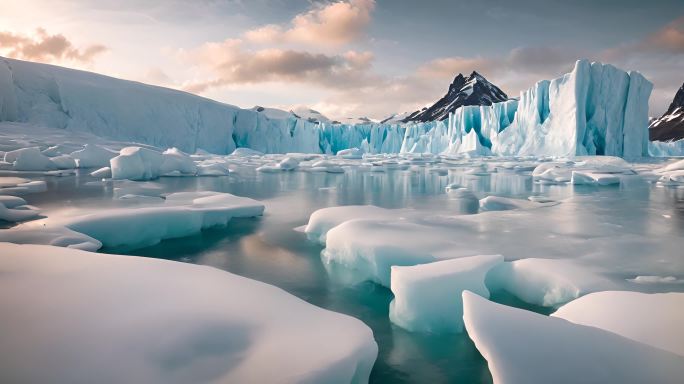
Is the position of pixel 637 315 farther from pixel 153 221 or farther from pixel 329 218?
pixel 153 221

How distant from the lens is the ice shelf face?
2423cm

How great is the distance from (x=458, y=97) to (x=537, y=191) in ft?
323

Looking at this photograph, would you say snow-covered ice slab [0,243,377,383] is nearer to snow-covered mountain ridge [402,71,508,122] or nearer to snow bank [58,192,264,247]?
snow bank [58,192,264,247]

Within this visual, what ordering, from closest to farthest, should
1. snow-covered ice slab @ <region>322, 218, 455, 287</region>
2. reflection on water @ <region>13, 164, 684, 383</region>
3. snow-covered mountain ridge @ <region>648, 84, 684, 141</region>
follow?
reflection on water @ <region>13, 164, 684, 383</region>, snow-covered ice slab @ <region>322, 218, 455, 287</region>, snow-covered mountain ridge @ <region>648, 84, 684, 141</region>

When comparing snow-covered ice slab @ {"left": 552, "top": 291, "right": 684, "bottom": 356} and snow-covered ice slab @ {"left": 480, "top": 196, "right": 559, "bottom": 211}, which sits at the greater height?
snow-covered ice slab @ {"left": 552, "top": 291, "right": 684, "bottom": 356}

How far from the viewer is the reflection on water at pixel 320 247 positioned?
8.36ft

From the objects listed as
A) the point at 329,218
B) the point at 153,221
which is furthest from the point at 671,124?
the point at 153,221

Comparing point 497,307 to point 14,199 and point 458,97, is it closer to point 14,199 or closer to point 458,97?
point 14,199

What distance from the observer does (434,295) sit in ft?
9.36

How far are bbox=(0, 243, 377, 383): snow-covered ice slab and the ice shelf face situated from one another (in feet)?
87.2

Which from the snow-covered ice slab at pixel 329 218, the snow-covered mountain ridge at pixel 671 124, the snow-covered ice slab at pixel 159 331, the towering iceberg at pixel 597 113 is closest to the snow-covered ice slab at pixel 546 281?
the snow-covered ice slab at pixel 159 331

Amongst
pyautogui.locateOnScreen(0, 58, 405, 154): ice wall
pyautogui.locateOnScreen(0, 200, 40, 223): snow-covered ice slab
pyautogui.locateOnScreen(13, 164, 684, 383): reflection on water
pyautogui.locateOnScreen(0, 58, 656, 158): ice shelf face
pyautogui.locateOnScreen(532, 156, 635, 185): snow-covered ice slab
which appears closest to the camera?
pyautogui.locateOnScreen(13, 164, 684, 383): reflection on water

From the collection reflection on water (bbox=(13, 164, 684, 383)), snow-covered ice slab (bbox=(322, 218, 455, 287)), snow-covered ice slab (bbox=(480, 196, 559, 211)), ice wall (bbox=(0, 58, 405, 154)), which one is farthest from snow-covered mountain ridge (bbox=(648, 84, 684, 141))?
snow-covered ice slab (bbox=(322, 218, 455, 287))

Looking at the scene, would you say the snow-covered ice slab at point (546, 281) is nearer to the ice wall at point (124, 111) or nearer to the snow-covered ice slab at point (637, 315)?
the snow-covered ice slab at point (637, 315)
